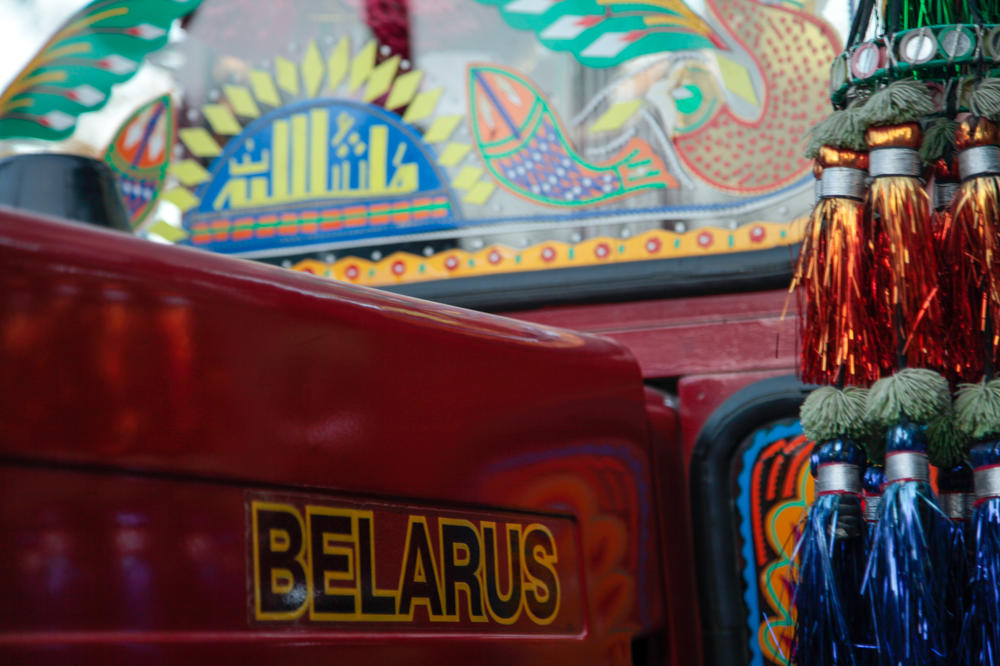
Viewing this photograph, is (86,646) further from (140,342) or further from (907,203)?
(907,203)

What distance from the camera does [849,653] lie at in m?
1.23

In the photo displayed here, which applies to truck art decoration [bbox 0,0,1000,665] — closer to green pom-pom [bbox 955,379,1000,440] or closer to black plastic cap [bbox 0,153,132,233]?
black plastic cap [bbox 0,153,132,233]

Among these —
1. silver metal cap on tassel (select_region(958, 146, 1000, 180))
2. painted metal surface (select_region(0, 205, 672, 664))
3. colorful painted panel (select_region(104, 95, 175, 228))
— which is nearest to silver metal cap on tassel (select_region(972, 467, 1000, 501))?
silver metal cap on tassel (select_region(958, 146, 1000, 180))

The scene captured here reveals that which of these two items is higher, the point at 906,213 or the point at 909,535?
the point at 906,213

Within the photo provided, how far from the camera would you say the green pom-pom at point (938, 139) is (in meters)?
1.27

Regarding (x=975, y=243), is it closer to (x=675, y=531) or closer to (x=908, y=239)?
(x=908, y=239)

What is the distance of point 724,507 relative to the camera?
1814 mm

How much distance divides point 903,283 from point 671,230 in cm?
76

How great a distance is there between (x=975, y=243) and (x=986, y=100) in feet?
0.45

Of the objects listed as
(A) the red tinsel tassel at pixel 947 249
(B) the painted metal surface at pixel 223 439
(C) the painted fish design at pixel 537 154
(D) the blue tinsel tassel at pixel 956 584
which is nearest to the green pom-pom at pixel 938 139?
(A) the red tinsel tassel at pixel 947 249

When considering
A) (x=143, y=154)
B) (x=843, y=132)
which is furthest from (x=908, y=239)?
(x=143, y=154)

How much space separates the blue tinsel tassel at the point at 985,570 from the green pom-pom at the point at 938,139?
306mm

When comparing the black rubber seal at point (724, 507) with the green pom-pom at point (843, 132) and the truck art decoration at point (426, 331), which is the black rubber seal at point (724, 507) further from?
the green pom-pom at point (843, 132)

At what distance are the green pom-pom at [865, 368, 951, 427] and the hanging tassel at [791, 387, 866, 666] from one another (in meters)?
0.04
